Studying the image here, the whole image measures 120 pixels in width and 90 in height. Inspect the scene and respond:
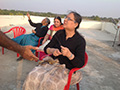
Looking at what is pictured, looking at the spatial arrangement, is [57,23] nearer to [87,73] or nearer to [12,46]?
[87,73]

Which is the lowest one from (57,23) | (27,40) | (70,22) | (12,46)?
(27,40)

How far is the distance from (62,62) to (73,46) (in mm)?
329

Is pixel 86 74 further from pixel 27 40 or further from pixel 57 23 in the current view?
pixel 27 40

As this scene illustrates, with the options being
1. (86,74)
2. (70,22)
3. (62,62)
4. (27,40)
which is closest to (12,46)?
(62,62)

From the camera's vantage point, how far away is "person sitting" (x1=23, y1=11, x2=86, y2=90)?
154 centimetres

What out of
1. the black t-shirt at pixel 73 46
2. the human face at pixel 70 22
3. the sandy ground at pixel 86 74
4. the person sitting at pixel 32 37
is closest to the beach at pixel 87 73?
the sandy ground at pixel 86 74

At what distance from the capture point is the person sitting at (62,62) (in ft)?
5.07

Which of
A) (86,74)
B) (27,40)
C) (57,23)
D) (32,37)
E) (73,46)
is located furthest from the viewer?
(32,37)

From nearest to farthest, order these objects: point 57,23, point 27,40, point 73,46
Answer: point 73,46
point 57,23
point 27,40

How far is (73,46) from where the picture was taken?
1.85 meters

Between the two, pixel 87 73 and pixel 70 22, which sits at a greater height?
pixel 70 22

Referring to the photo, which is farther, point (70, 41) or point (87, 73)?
point (87, 73)

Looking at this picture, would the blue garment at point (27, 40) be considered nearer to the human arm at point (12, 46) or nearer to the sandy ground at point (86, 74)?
the sandy ground at point (86, 74)

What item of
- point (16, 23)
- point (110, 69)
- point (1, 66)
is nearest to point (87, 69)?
point (110, 69)
